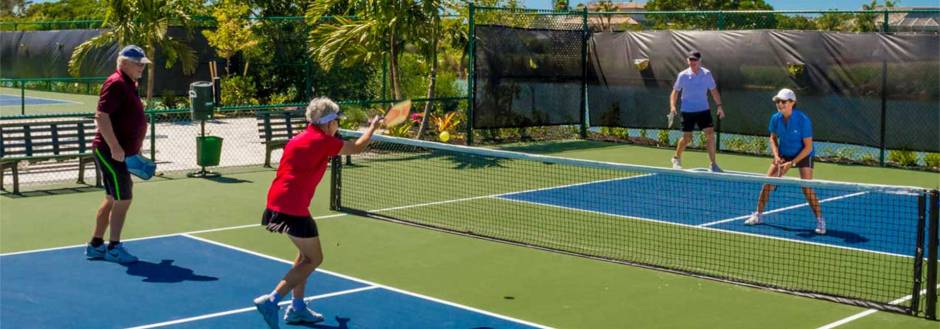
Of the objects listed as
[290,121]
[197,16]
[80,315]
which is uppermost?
[197,16]

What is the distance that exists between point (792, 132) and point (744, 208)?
218 cm

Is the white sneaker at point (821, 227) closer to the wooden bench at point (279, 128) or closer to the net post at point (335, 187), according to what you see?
the net post at point (335, 187)

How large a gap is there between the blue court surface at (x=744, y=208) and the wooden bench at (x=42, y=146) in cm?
569

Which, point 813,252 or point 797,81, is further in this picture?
point 797,81

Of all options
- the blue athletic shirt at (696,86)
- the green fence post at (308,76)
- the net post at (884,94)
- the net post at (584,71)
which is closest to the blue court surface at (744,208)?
the blue athletic shirt at (696,86)

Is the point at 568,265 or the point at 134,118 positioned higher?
the point at 134,118

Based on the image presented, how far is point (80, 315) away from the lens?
8.20 metres

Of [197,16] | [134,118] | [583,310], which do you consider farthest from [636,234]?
[197,16]

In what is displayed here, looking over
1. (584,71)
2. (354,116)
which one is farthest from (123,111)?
(584,71)

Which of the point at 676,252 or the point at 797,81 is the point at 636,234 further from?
the point at 797,81

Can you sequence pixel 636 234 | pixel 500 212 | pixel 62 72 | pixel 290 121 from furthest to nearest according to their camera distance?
1. pixel 62 72
2. pixel 290 121
3. pixel 500 212
4. pixel 636 234

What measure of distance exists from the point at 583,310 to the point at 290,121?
973 cm

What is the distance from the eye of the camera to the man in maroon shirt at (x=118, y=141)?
32.6 feet

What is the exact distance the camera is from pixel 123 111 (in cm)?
1004
